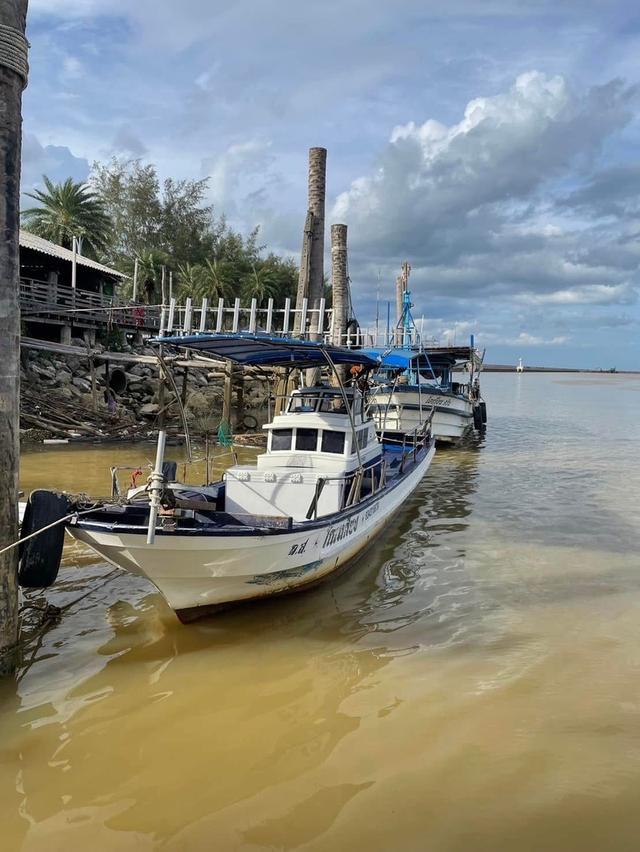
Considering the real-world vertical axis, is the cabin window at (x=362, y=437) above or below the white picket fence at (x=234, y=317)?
below

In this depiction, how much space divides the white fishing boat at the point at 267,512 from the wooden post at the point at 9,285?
0.77 meters

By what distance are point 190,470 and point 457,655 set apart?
11.8 meters

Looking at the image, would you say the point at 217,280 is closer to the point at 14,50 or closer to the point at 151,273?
the point at 151,273

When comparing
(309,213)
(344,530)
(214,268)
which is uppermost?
(214,268)

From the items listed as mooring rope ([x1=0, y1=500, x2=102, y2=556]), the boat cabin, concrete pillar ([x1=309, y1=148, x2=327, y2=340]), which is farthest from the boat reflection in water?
concrete pillar ([x1=309, y1=148, x2=327, y2=340])

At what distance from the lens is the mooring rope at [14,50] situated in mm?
5562

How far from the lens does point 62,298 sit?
2808 cm

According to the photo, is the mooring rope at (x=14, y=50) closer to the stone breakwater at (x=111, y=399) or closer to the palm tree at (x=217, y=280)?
the stone breakwater at (x=111, y=399)

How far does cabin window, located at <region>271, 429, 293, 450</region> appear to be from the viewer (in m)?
10.7

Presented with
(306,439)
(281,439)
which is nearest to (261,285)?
(281,439)

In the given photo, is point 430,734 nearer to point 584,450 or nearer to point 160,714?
point 160,714

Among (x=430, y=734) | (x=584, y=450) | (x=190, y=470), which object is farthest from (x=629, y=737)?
(x=584, y=450)

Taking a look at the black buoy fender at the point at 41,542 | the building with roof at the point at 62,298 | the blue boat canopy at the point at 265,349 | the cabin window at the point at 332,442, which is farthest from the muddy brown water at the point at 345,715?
the building with roof at the point at 62,298

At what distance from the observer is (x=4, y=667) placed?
614 cm
